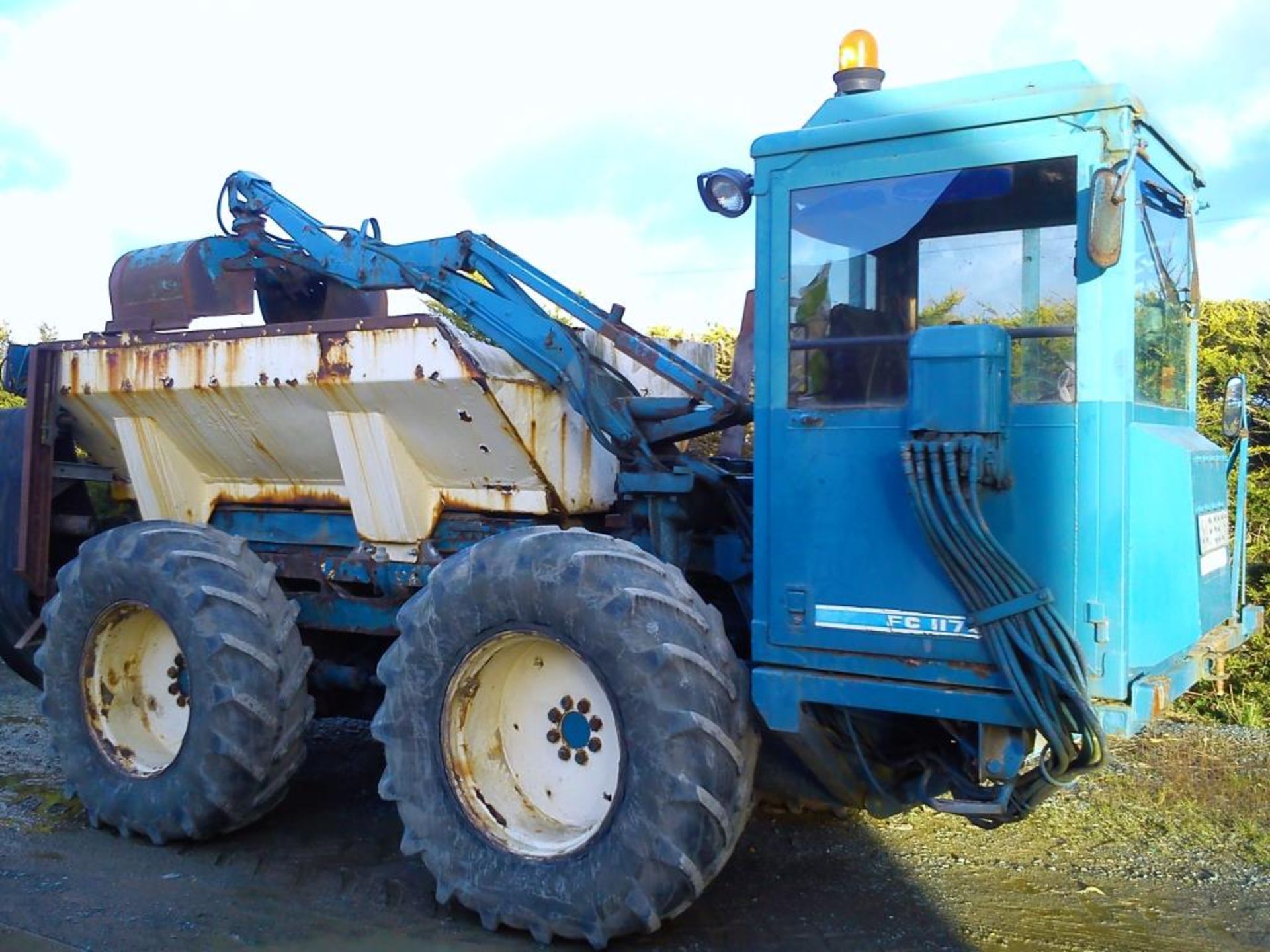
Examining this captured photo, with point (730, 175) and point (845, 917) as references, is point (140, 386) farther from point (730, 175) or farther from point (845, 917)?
point (845, 917)

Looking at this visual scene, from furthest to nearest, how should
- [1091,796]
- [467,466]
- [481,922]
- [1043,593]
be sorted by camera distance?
[1091,796] → [467,466] → [481,922] → [1043,593]

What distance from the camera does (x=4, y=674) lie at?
8.89 meters

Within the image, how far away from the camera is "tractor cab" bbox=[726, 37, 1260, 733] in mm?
3553

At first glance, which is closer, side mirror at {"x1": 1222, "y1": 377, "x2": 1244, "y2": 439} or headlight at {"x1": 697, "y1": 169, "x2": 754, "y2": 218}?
headlight at {"x1": 697, "y1": 169, "x2": 754, "y2": 218}

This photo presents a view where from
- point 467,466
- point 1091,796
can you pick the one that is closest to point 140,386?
point 467,466

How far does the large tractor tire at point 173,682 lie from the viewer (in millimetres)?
4934

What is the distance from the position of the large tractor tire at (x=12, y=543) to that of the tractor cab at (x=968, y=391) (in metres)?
3.99

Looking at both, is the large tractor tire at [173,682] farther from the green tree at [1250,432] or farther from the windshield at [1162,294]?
the green tree at [1250,432]

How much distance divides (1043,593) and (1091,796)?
2443 millimetres

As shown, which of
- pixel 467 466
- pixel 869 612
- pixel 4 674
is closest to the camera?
pixel 869 612

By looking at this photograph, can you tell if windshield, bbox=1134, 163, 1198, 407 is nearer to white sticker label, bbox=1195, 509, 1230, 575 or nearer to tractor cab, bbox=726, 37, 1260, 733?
tractor cab, bbox=726, 37, 1260, 733

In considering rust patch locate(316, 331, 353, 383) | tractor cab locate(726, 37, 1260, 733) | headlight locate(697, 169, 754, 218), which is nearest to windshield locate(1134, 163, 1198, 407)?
tractor cab locate(726, 37, 1260, 733)

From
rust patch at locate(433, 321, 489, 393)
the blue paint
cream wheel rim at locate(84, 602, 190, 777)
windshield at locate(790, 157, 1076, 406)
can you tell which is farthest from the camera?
cream wheel rim at locate(84, 602, 190, 777)

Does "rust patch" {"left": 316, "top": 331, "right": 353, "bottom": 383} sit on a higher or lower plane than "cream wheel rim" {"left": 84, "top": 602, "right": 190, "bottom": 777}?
higher
